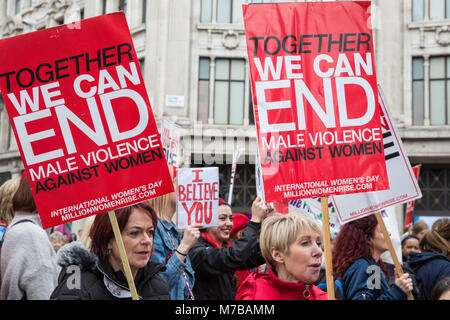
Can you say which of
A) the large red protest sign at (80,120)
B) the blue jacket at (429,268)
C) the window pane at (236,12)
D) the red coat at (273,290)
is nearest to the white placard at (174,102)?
the window pane at (236,12)

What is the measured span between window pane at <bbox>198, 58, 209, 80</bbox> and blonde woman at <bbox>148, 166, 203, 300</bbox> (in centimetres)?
1647

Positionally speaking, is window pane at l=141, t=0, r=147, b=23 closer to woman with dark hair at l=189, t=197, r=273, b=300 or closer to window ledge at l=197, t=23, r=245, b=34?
window ledge at l=197, t=23, r=245, b=34

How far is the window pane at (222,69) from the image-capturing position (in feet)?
67.6

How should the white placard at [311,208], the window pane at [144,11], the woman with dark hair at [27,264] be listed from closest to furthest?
1. the woman with dark hair at [27,264]
2. the white placard at [311,208]
3. the window pane at [144,11]

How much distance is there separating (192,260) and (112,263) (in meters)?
1.27

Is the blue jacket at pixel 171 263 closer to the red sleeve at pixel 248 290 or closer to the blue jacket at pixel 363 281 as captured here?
the red sleeve at pixel 248 290

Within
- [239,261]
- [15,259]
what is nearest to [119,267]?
[15,259]

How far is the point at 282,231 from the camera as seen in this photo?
3.41m

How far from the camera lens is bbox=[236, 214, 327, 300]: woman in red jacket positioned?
325cm

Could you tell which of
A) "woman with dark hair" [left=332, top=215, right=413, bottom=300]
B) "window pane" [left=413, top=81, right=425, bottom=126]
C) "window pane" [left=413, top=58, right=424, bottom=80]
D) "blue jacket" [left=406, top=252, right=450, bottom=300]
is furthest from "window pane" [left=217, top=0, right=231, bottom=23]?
"blue jacket" [left=406, top=252, right=450, bottom=300]

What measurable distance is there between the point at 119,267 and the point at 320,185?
4.71 feet

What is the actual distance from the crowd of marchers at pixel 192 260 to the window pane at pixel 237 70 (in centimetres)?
1614

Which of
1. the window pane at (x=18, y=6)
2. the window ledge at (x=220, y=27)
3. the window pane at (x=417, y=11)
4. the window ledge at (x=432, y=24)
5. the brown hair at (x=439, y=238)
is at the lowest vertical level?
the brown hair at (x=439, y=238)

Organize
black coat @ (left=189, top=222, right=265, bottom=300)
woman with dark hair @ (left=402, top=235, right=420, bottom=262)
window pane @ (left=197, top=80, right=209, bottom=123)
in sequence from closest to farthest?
black coat @ (left=189, top=222, right=265, bottom=300) < woman with dark hair @ (left=402, top=235, right=420, bottom=262) < window pane @ (left=197, top=80, right=209, bottom=123)
